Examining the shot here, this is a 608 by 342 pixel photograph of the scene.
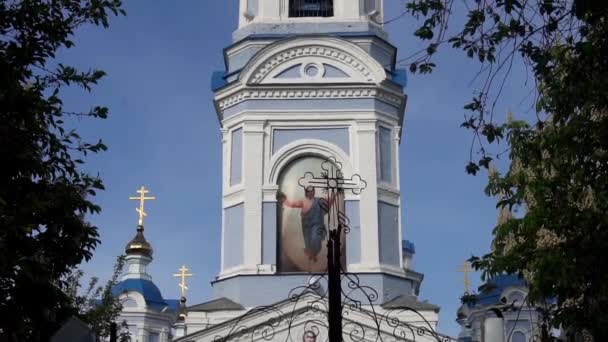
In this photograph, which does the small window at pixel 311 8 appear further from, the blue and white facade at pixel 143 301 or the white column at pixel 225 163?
the blue and white facade at pixel 143 301

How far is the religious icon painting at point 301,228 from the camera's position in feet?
59.2

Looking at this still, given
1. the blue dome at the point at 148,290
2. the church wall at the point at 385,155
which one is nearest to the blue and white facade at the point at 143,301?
the blue dome at the point at 148,290

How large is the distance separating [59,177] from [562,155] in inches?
168

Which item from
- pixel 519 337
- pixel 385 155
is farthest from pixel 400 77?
pixel 519 337

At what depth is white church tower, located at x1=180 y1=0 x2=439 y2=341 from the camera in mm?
18047

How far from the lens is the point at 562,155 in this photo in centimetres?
899

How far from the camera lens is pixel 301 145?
18.9 metres

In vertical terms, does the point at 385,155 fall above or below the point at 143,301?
above

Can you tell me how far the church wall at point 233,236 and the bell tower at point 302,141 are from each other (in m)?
0.02

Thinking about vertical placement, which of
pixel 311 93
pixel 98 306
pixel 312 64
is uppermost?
pixel 312 64

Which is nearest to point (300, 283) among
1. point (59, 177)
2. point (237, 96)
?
point (237, 96)

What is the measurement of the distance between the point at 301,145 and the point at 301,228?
1594 millimetres

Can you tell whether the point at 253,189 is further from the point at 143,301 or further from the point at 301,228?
the point at 143,301

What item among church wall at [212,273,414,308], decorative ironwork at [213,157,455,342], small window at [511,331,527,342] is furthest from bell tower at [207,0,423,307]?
small window at [511,331,527,342]
